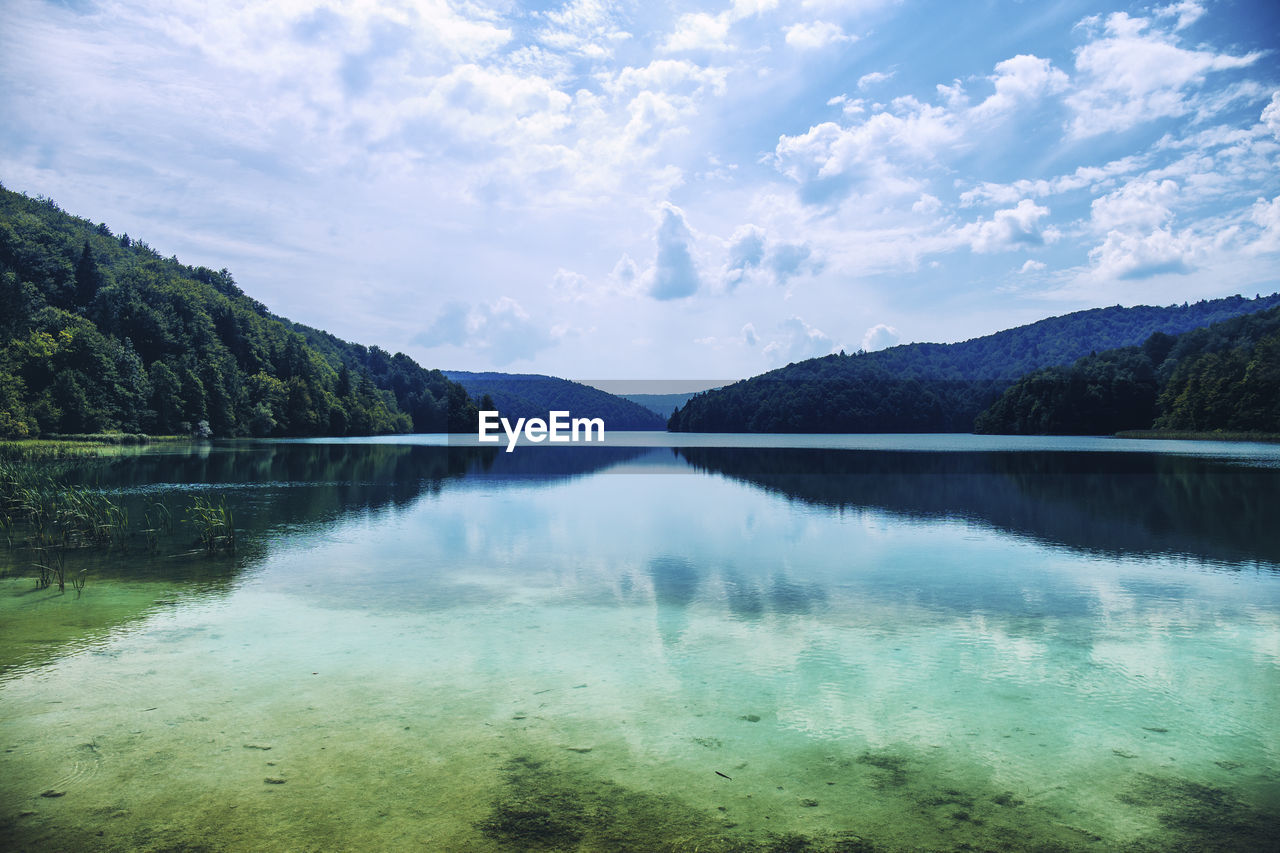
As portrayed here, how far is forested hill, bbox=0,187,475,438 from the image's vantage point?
8519 centimetres

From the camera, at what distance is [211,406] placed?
103688 millimetres

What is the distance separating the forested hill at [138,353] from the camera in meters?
→ 85.2

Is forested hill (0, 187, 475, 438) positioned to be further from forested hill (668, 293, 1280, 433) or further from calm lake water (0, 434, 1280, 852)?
calm lake water (0, 434, 1280, 852)

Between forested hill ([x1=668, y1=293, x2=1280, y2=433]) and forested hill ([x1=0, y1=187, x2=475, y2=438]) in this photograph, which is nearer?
forested hill ([x1=0, y1=187, x2=475, y2=438])

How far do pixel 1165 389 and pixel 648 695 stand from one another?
13497 cm

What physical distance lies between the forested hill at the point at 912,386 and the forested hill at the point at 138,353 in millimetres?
64001

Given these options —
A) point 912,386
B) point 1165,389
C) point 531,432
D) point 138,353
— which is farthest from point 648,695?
Result: point 912,386

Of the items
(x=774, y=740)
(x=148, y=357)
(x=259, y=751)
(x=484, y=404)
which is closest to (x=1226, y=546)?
(x=774, y=740)

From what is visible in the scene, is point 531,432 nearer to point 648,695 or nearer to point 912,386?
point 912,386

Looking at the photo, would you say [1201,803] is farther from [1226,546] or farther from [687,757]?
[1226,546]

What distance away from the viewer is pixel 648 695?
8312 millimetres

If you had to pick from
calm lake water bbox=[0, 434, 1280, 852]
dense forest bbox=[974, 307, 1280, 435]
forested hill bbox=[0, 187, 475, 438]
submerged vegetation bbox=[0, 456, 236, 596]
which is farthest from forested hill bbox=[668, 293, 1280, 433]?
submerged vegetation bbox=[0, 456, 236, 596]

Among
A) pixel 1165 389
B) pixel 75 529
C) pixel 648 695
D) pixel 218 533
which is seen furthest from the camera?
pixel 1165 389

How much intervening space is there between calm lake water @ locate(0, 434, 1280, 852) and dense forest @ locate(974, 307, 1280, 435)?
96312mm
